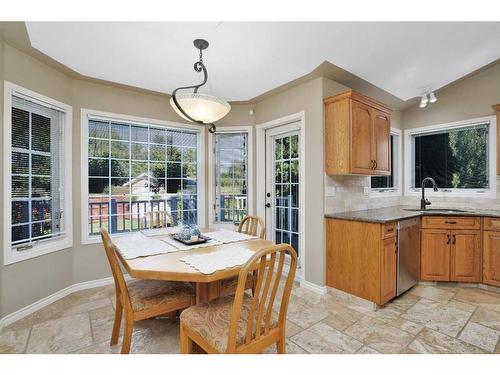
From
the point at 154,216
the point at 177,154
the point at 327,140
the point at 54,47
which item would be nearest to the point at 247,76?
the point at 327,140

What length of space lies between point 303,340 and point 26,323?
2436 millimetres

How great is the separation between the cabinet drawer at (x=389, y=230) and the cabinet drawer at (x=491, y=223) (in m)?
1.26

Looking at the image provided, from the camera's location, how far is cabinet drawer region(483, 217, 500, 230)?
2.83 meters

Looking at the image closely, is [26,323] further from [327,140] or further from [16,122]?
[327,140]

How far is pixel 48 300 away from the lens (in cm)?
258

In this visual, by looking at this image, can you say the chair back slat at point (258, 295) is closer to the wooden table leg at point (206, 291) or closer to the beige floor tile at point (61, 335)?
the wooden table leg at point (206, 291)

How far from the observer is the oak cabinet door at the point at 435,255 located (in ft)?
9.96

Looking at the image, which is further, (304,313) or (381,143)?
(381,143)

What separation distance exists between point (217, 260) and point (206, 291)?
327 millimetres

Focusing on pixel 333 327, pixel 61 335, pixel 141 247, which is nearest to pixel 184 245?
pixel 141 247

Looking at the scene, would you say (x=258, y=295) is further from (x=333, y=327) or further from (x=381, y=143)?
(x=381, y=143)

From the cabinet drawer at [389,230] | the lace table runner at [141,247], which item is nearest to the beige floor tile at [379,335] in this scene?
the cabinet drawer at [389,230]
